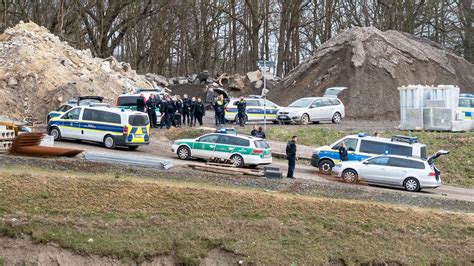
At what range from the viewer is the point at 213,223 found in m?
17.4

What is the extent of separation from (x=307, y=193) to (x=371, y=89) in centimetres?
2641

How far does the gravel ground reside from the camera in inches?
819

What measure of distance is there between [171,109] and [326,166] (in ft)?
33.1

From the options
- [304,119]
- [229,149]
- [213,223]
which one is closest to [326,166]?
[229,149]

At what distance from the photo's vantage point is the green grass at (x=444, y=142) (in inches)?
1179

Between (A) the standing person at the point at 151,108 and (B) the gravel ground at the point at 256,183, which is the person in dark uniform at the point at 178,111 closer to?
(A) the standing person at the point at 151,108

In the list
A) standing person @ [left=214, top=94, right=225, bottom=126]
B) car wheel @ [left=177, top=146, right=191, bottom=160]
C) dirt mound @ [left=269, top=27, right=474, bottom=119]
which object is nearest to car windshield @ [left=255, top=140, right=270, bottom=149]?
car wheel @ [left=177, top=146, right=191, bottom=160]

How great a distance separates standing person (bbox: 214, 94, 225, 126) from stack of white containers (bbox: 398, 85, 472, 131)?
9239 mm

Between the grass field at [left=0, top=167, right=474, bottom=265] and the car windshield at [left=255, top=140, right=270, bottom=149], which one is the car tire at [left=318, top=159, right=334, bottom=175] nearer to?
the car windshield at [left=255, top=140, right=270, bottom=149]

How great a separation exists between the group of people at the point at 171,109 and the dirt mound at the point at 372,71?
12.4 m

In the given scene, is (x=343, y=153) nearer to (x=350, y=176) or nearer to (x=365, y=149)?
(x=365, y=149)

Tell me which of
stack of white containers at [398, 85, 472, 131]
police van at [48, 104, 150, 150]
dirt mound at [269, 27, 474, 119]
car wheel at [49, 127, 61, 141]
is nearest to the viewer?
police van at [48, 104, 150, 150]

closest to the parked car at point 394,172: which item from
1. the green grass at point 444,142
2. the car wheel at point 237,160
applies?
the car wheel at point 237,160

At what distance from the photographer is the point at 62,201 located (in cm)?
1755
